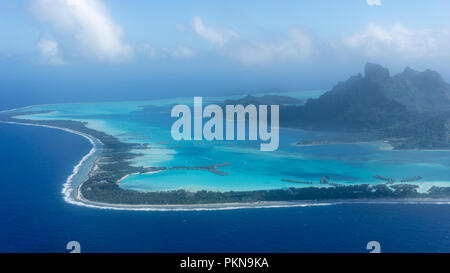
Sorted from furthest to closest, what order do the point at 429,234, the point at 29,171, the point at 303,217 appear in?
1. the point at 29,171
2. the point at 303,217
3. the point at 429,234

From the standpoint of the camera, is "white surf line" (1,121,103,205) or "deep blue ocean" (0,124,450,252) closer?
"deep blue ocean" (0,124,450,252)

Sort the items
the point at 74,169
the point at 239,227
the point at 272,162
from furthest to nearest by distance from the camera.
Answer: the point at 272,162
the point at 74,169
the point at 239,227

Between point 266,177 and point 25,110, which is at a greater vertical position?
point 25,110

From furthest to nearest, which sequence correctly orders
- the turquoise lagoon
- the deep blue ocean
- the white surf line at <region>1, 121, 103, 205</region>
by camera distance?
the turquoise lagoon
the white surf line at <region>1, 121, 103, 205</region>
the deep blue ocean

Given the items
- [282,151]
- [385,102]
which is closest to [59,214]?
[282,151]

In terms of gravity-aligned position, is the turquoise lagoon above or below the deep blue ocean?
above

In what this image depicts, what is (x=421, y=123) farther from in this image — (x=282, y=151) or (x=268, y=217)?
(x=268, y=217)
